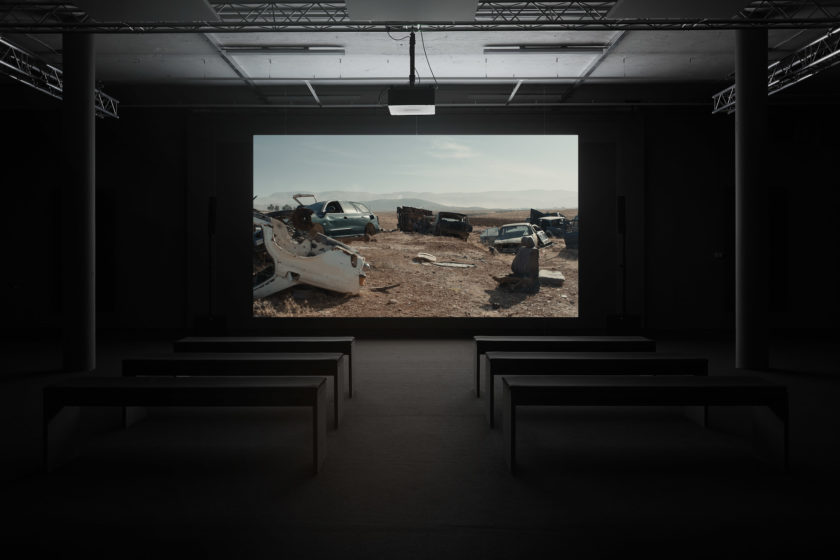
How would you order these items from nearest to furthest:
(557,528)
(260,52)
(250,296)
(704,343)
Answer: (557,528)
(260,52)
(704,343)
(250,296)

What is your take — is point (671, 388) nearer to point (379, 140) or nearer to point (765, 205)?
point (765, 205)

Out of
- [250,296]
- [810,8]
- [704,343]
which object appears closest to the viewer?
[810,8]

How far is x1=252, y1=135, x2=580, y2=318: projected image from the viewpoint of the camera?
876 centimetres

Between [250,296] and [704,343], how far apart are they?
6588mm

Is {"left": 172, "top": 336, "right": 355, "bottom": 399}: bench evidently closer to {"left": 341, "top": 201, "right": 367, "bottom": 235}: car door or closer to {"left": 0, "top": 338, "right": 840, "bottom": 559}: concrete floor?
{"left": 0, "top": 338, "right": 840, "bottom": 559}: concrete floor

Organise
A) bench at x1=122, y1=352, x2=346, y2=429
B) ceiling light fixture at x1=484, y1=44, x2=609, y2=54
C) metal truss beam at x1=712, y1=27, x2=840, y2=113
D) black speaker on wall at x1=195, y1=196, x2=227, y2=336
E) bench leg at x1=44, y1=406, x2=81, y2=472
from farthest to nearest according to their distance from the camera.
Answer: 1. black speaker on wall at x1=195, y1=196, x2=227, y2=336
2. ceiling light fixture at x1=484, y1=44, x2=609, y2=54
3. metal truss beam at x1=712, y1=27, x2=840, y2=113
4. bench at x1=122, y1=352, x2=346, y2=429
5. bench leg at x1=44, y1=406, x2=81, y2=472

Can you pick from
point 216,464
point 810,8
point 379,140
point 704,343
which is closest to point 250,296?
point 379,140

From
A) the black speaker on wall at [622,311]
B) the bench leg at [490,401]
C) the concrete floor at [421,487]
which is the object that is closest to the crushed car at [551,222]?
the black speaker on wall at [622,311]

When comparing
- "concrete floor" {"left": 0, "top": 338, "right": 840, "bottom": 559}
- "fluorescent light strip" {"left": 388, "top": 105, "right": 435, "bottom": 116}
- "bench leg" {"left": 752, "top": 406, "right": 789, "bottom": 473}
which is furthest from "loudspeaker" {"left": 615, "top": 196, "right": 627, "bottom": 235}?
"bench leg" {"left": 752, "top": 406, "right": 789, "bottom": 473}

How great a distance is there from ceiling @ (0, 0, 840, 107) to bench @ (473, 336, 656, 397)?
274cm

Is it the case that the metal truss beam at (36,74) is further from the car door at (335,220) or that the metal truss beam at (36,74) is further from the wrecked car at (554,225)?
the wrecked car at (554,225)

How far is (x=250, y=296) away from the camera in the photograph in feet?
28.2

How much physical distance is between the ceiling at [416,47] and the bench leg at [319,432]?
3256mm

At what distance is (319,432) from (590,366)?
2012mm
